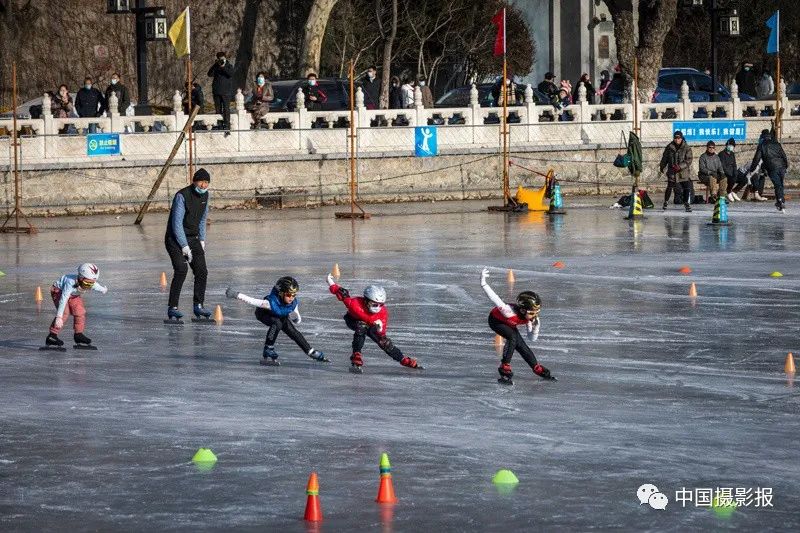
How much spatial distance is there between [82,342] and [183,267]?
6.71ft

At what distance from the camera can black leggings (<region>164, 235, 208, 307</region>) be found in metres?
16.3

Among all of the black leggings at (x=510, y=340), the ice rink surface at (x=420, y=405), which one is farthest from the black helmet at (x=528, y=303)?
the ice rink surface at (x=420, y=405)

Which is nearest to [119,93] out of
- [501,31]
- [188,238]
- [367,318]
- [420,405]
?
[501,31]

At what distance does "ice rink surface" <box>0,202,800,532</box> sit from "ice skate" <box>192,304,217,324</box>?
0.19 meters

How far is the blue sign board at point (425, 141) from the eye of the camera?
3434 cm

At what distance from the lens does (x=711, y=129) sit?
36.3 metres

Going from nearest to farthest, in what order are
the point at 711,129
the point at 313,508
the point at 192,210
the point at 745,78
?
the point at 313,508 → the point at 192,210 → the point at 711,129 → the point at 745,78

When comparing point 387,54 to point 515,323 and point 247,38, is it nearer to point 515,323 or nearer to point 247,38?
point 247,38

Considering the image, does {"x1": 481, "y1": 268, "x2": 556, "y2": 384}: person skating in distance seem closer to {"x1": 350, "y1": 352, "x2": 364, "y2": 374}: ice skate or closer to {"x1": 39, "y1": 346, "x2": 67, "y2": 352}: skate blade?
{"x1": 350, "y1": 352, "x2": 364, "y2": 374}: ice skate

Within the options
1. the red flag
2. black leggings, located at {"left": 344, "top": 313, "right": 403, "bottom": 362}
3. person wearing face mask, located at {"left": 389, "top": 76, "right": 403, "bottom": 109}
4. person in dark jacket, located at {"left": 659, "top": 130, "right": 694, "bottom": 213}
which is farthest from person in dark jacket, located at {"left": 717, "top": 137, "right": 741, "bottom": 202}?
black leggings, located at {"left": 344, "top": 313, "right": 403, "bottom": 362}

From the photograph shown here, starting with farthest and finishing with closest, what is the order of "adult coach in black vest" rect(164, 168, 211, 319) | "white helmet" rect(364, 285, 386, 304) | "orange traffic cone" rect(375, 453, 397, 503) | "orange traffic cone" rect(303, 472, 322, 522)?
"adult coach in black vest" rect(164, 168, 211, 319), "white helmet" rect(364, 285, 386, 304), "orange traffic cone" rect(375, 453, 397, 503), "orange traffic cone" rect(303, 472, 322, 522)

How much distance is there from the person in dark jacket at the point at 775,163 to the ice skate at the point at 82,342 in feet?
59.2

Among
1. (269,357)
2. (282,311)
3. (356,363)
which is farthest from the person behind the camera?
(269,357)

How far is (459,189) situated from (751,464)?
2598 cm
